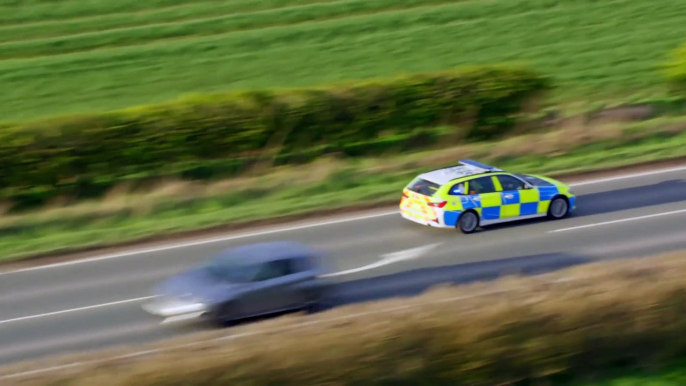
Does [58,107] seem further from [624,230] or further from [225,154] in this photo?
[624,230]

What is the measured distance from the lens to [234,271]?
43.9ft

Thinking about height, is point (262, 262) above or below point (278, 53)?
below

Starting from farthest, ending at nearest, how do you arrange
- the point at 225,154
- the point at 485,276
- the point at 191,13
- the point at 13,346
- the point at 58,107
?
the point at 191,13 → the point at 58,107 → the point at 225,154 → the point at 485,276 → the point at 13,346

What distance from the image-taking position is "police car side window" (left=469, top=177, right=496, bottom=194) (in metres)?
17.5

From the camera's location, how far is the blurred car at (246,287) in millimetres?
13070

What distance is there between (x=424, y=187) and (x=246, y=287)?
18.1 feet

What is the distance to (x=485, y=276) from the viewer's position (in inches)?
587

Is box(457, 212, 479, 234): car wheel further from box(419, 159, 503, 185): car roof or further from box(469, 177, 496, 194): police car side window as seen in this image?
box(419, 159, 503, 185): car roof

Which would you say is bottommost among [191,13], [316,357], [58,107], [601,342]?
[601,342]

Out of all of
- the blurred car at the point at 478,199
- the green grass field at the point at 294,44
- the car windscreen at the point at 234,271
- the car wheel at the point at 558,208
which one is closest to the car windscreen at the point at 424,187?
the blurred car at the point at 478,199

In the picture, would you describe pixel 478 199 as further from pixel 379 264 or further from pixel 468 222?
pixel 379 264

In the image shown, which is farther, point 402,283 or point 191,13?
point 191,13

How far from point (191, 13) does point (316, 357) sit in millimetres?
26560

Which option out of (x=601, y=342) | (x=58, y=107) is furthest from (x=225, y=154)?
(x=601, y=342)
